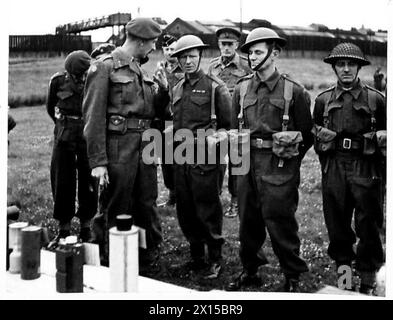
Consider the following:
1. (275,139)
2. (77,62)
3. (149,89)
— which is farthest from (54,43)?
(275,139)

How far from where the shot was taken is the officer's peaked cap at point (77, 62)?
4.29m

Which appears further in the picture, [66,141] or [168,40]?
[168,40]

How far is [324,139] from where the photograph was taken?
146 inches

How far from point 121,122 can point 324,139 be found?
153 cm

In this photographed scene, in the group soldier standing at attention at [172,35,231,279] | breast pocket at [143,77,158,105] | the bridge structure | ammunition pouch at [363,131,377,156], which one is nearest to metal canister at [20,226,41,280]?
breast pocket at [143,77,158,105]

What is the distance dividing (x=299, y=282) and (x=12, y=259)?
214cm

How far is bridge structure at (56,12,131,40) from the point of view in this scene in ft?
13.0

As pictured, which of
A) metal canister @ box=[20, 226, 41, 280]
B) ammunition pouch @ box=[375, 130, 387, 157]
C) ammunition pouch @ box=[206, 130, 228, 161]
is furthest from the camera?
ammunition pouch @ box=[206, 130, 228, 161]

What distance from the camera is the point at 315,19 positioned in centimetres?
392

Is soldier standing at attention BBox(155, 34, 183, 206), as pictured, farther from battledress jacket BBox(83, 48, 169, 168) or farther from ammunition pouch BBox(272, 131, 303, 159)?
ammunition pouch BBox(272, 131, 303, 159)

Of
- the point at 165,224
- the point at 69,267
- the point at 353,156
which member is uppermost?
the point at 353,156

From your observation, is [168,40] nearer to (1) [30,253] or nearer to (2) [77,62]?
(2) [77,62]

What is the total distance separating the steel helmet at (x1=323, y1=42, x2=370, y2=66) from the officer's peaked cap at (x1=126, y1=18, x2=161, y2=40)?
4.40 ft

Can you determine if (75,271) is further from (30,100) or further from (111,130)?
(30,100)
